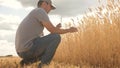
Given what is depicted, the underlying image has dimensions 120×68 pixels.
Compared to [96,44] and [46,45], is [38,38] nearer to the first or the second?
[46,45]

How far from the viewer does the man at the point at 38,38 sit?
19.7 feet

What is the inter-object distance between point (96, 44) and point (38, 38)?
2473mm

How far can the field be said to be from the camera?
7763 mm

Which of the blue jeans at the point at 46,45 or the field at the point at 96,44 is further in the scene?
the field at the point at 96,44

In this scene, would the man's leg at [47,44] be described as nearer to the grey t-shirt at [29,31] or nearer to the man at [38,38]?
the man at [38,38]

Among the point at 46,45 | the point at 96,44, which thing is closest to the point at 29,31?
the point at 46,45

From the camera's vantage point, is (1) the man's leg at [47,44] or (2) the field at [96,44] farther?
(2) the field at [96,44]

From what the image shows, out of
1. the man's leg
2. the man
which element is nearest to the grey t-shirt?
the man

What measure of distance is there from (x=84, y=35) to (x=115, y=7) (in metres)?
1.23

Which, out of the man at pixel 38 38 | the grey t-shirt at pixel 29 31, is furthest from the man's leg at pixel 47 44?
the grey t-shirt at pixel 29 31

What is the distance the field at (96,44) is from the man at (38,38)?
1.31 metres

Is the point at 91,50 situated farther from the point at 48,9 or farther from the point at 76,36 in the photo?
the point at 48,9

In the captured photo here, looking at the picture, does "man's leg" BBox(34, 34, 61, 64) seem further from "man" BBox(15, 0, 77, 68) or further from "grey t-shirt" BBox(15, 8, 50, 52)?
"grey t-shirt" BBox(15, 8, 50, 52)

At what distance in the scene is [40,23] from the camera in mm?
6082
